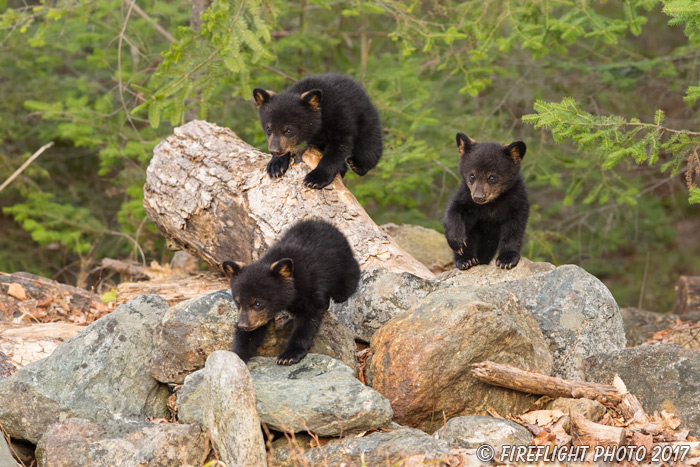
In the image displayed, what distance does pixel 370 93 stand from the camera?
33.2 ft

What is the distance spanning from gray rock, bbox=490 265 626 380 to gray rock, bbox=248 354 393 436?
5.13 ft

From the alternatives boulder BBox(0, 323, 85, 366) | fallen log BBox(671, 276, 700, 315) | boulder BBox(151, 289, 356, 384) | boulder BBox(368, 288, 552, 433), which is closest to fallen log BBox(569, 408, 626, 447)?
boulder BBox(368, 288, 552, 433)

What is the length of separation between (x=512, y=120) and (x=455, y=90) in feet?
4.14

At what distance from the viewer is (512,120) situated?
11922mm

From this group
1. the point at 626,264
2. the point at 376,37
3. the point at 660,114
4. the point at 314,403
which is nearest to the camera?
the point at 314,403

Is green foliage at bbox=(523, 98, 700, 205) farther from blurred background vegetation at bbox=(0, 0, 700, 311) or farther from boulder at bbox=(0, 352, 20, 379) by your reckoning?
boulder at bbox=(0, 352, 20, 379)

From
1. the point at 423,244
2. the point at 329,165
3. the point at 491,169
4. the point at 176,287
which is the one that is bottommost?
the point at 176,287

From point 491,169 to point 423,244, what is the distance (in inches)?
134

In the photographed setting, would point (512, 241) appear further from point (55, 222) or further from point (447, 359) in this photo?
point (55, 222)

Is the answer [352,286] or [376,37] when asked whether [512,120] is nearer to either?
[376,37]

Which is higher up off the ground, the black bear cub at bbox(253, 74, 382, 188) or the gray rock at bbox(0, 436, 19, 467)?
the black bear cub at bbox(253, 74, 382, 188)

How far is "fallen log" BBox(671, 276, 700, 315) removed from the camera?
943 cm

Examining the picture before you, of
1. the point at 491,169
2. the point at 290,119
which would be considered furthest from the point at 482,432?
the point at 290,119

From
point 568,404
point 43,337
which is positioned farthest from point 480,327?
point 43,337
